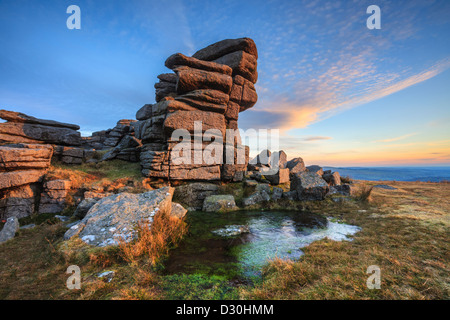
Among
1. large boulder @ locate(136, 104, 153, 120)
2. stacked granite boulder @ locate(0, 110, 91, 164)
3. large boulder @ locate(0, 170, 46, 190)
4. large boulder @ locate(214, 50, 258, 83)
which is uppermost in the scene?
large boulder @ locate(214, 50, 258, 83)

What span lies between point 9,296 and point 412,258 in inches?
463

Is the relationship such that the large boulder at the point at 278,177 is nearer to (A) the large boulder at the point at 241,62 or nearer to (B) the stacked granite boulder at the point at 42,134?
(A) the large boulder at the point at 241,62

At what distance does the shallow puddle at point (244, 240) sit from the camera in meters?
6.36

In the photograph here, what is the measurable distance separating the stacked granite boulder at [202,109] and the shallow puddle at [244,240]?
23.1 ft

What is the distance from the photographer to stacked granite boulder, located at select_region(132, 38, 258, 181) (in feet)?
60.7

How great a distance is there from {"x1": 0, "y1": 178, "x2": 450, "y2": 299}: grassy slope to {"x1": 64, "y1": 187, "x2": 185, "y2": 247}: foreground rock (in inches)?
22.6

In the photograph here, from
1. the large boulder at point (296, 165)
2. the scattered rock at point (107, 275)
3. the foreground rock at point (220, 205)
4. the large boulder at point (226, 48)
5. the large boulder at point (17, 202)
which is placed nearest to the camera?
the scattered rock at point (107, 275)

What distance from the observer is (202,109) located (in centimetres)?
2033

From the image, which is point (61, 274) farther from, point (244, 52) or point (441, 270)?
point (244, 52)

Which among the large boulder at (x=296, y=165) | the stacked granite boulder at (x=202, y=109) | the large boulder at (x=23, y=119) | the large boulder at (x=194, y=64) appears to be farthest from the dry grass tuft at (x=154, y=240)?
the large boulder at (x=23, y=119)

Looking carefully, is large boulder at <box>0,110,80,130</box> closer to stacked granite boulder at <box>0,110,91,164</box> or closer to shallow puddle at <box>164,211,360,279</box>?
stacked granite boulder at <box>0,110,91,164</box>

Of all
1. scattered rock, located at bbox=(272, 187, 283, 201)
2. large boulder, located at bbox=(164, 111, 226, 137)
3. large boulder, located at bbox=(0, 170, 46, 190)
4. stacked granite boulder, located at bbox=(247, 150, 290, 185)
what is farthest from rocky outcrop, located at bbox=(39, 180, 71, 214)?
stacked granite boulder, located at bbox=(247, 150, 290, 185)
